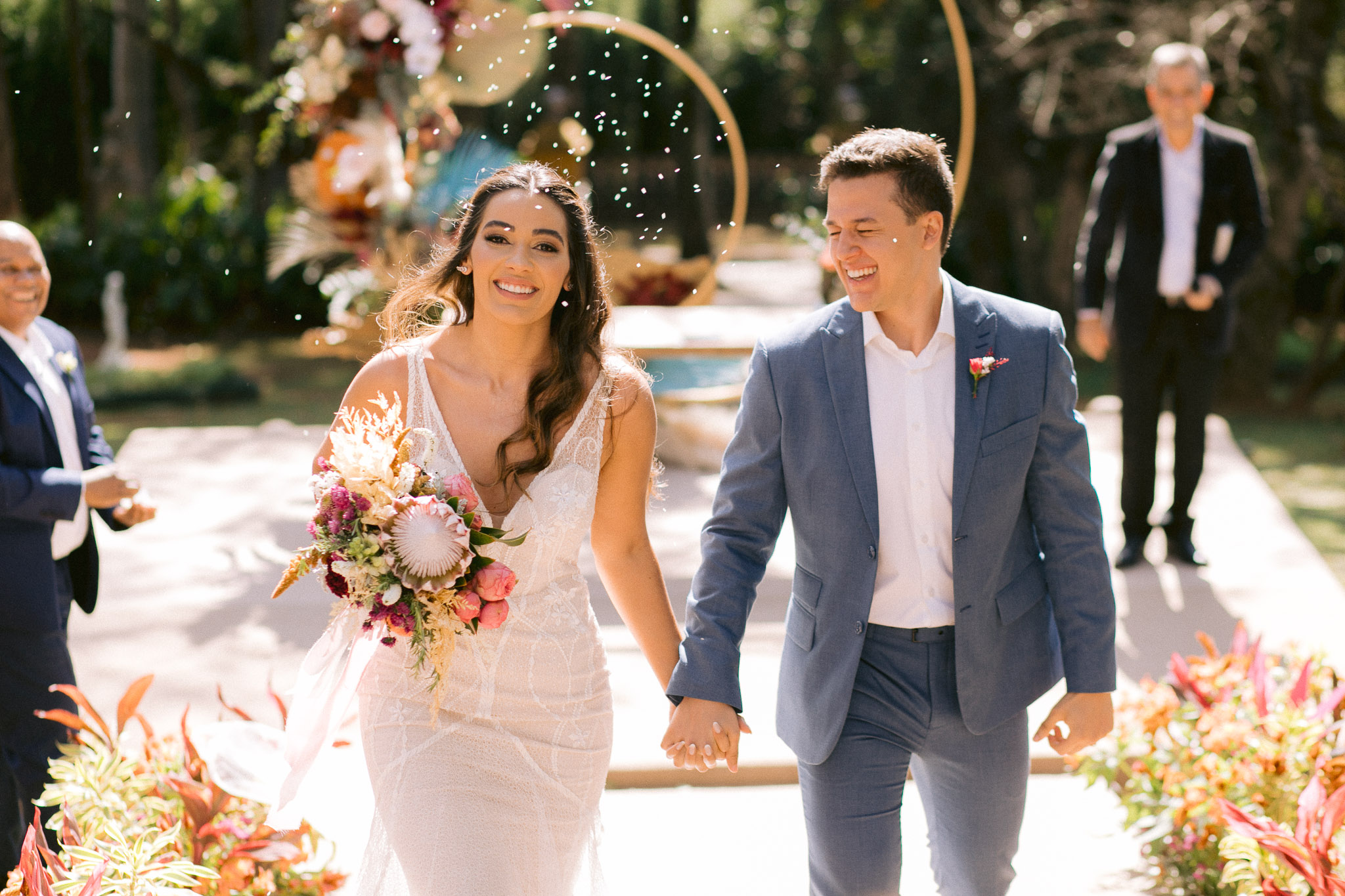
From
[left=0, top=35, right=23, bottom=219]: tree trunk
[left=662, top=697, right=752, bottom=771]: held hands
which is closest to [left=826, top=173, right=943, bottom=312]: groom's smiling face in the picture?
[left=662, top=697, right=752, bottom=771]: held hands

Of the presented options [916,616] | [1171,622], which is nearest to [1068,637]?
[916,616]

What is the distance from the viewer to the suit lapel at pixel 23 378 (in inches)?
131

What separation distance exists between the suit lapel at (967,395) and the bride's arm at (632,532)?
0.72m

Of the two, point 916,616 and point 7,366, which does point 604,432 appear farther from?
point 7,366

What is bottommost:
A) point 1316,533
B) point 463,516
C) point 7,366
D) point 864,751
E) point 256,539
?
point 1316,533

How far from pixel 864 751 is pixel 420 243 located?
5.66 meters

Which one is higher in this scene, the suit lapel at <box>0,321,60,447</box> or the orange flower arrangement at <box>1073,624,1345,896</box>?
the suit lapel at <box>0,321,60,447</box>

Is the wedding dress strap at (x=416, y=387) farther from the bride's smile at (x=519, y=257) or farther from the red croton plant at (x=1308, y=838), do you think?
the red croton plant at (x=1308, y=838)

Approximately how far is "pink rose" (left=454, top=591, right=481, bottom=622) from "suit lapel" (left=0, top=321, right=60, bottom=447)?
1.51m

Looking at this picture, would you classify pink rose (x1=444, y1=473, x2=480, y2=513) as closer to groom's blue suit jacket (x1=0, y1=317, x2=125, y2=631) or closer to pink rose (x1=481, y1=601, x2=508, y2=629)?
pink rose (x1=481, y1=601, x2=508, y2=629)

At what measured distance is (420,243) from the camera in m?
7.66

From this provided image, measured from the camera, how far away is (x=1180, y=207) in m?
5.80

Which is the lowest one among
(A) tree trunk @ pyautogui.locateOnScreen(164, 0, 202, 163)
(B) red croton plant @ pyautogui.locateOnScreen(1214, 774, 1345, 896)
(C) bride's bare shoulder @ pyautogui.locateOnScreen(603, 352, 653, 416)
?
(B) red croton plant @ pyautogui.locateOnScreen(1214, 774, 1345, 896)

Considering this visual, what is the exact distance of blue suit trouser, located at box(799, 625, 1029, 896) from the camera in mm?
2551
